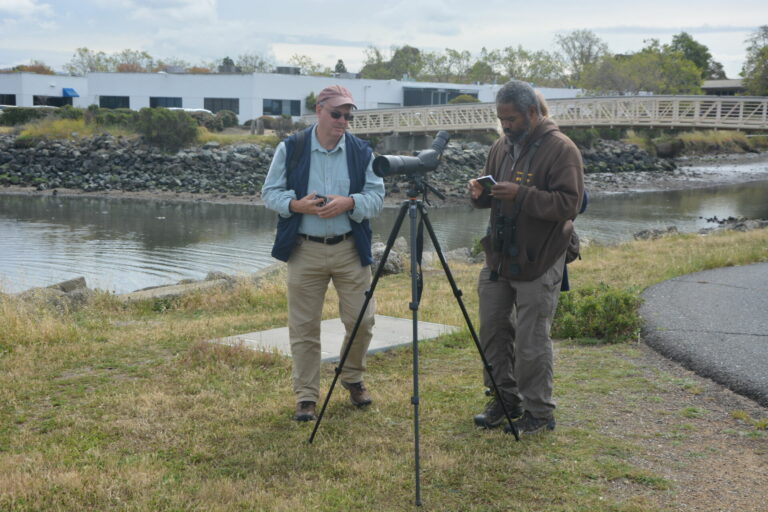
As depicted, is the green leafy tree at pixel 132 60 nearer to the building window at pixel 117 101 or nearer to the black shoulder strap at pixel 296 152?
the building window at pixel 117 101

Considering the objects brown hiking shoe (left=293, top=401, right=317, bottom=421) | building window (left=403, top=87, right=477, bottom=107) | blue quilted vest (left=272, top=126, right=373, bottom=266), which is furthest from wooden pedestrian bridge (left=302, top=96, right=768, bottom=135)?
brown hiking shoe (left=293, top=401, right=317, bottom=421)

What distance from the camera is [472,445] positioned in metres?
4.57

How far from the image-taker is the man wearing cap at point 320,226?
4.94 metres

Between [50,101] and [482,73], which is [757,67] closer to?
[482,73]

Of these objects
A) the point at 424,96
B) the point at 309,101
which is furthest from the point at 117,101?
the point at 424,96

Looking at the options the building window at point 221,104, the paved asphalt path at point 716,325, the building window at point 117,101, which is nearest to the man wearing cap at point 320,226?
the paved asphalt path at point 716,325

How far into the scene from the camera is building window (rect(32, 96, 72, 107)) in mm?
66375

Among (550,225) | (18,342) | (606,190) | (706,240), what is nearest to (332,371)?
(550,225)

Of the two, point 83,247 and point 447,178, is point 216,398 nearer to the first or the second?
point 83,247

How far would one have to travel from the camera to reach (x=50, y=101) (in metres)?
67.6

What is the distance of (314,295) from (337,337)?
1978 mm

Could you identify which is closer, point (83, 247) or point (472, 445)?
point (472, 445)

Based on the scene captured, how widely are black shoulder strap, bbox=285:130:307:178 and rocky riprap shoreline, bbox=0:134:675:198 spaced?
33534 millimetres

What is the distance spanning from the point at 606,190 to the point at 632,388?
42073 millimetres
